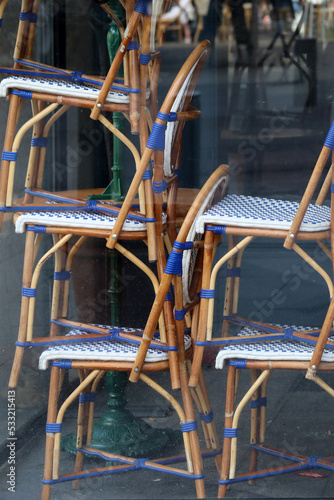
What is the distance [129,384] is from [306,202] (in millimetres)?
834

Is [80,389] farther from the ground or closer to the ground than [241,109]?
closer to the ground

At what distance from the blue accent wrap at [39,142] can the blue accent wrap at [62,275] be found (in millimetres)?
382

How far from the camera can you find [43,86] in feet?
6.81

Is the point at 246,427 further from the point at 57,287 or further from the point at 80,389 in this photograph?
the point at 57,287

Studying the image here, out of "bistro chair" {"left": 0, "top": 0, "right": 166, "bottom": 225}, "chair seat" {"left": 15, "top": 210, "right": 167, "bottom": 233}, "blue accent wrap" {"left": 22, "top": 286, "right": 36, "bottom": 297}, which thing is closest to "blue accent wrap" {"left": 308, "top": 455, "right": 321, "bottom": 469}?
"chair seat" {"left": 15, "top": 210, "right": 167, "bottom": 233}

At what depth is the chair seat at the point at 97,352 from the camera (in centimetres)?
211

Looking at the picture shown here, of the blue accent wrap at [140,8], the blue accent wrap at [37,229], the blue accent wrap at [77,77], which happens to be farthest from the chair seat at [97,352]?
the blue accent wrap at [140,8]

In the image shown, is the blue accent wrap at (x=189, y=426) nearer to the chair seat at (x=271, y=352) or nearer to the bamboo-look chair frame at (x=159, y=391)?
the bamboo-look chair frame at (x=159, y=391)

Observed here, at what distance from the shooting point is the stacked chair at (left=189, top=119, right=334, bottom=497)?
77.7 inches

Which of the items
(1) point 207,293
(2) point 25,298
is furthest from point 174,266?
(2) point 25,298

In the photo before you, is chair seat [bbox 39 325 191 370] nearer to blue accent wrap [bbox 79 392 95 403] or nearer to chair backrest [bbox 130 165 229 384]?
chair backrest [bbox 130 165 229 384]

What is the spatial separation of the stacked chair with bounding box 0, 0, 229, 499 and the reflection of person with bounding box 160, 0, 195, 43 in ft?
0.18

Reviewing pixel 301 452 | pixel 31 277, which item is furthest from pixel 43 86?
pixel 301 452

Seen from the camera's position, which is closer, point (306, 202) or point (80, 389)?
point (306, 202)
